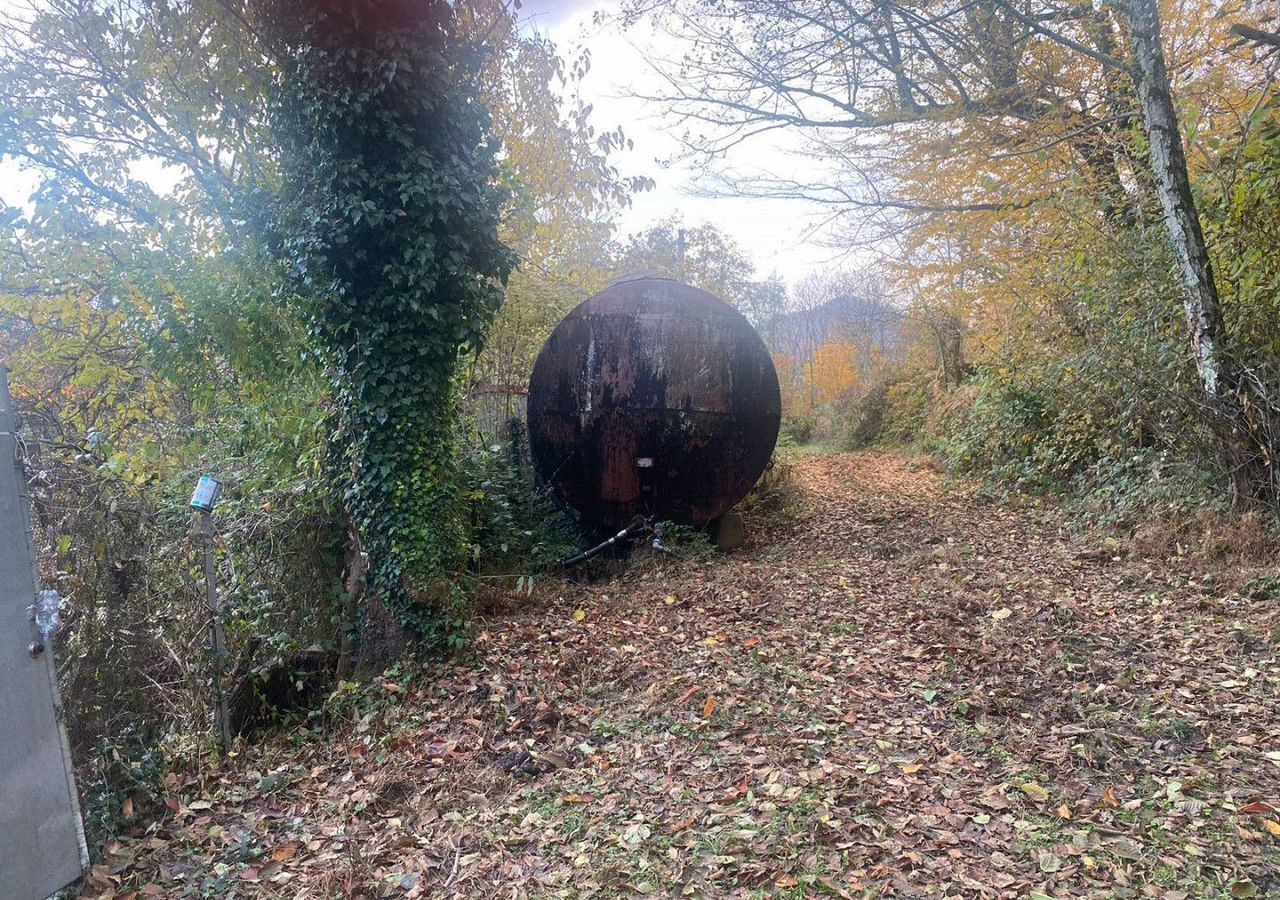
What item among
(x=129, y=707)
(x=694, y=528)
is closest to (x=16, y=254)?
(x=129, y=707)

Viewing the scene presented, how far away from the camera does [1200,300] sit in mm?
5777

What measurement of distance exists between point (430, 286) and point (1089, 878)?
4.95 meters

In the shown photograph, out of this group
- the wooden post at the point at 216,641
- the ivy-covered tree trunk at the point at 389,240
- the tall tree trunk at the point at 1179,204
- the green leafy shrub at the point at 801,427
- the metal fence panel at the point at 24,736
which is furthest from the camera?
the green leafy shrub at the point at 801,427

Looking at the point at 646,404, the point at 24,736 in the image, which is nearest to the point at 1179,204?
the point at 646,404

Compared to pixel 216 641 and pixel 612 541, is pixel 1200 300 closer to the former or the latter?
pixel 612 541

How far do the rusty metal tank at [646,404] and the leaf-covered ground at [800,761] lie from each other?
174 cm

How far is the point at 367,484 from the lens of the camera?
5.29 metres

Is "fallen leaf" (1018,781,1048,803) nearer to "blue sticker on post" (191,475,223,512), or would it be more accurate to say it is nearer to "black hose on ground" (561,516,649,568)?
"blue sticker on post" (191,475,223,512)

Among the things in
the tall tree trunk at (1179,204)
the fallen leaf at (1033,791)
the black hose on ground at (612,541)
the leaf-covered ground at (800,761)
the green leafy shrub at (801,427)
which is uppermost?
the tall tree trunk at (1179,204)

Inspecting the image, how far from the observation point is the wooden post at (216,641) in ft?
13.7

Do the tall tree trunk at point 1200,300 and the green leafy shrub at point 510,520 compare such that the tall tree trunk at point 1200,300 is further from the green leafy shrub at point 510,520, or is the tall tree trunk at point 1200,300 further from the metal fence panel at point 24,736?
the metal fence panel at point 24,736

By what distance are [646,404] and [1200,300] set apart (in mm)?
4770

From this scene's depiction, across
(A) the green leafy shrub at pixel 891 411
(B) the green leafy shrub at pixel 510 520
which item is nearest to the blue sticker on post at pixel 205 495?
(B) the green leafy shrub at pixel 510 520

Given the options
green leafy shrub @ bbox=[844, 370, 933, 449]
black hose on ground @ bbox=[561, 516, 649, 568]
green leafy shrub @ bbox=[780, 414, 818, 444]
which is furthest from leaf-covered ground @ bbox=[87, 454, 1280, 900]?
green leafy shrub @ bbox=[780, 414, 818, 444]
